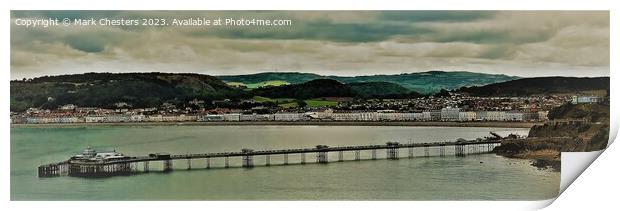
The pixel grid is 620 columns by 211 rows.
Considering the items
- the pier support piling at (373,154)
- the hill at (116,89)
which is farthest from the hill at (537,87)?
the hill at (116,89)

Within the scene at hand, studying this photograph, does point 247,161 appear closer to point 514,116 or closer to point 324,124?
point 324,124

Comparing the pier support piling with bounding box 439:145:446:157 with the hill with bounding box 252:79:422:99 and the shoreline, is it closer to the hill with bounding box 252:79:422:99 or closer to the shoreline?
the shoreline

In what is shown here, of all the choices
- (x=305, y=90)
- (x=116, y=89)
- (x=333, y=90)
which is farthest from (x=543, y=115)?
(x=116, y=89)

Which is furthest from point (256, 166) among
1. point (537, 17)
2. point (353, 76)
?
point (537, 17)

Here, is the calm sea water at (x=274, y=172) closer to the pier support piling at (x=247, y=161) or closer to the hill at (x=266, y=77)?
the pier support piling at (x=247, y=161)

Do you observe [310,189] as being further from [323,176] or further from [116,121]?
[116,121]
